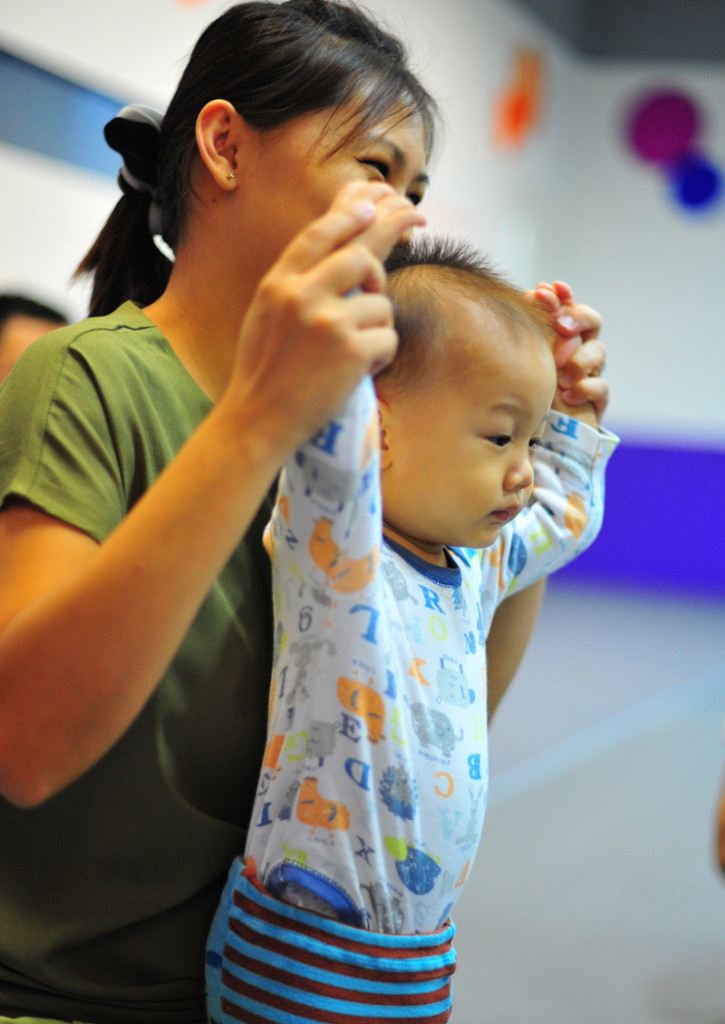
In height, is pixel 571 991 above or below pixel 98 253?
below

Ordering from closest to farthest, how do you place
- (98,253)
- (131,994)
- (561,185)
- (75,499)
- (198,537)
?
1. (198,537)
2. (75,499)
3. (131,994)
4. (98,253)
5. (561,185)

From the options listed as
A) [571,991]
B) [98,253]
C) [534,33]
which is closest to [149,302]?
[98,253]

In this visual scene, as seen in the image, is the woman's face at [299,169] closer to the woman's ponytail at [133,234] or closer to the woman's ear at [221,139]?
the woman's ear at [221,139]

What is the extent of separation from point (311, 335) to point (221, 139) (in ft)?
1.39

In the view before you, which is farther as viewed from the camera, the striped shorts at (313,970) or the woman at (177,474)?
the striped shorts at (313,970)

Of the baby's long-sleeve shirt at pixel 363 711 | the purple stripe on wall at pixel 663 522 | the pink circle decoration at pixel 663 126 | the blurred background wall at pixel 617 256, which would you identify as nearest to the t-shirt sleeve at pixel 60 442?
the baby's long-sleeve shirt at pixel 363 711

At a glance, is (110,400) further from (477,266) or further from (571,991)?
(571,991)

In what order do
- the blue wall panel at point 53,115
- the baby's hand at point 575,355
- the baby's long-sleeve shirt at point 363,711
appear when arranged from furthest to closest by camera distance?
the blue wall panel at point 53,115 → the baby's hand at point 575,355 → the baby's long-sleeve shirt at point 363,711

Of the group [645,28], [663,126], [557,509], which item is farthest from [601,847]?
[645,28]

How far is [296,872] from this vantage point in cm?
74

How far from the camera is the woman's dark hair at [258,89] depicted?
A: 891mm

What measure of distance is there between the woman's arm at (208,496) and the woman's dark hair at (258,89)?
0.33 m

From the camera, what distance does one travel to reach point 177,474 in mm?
572

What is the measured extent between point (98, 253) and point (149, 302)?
69mm
